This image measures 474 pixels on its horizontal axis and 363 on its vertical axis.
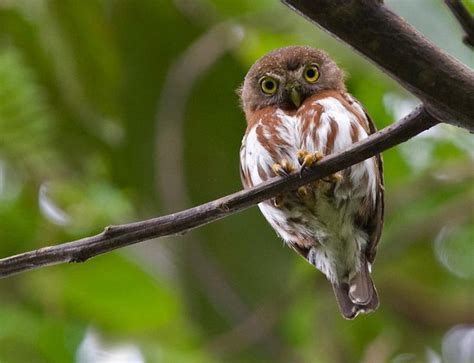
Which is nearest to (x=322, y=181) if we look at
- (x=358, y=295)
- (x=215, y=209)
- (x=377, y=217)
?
(x=377, y=217)

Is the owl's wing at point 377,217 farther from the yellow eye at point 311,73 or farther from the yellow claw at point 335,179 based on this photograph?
the yellow eye at point 311,73

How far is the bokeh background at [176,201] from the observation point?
15.2 feet

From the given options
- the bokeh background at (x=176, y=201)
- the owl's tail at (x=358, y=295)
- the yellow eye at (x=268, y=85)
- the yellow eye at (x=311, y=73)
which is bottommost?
the bokeh background at (x=176, y=201)

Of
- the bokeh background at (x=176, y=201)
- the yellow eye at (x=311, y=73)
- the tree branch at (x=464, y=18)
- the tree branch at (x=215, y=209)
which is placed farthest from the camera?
the bokeh background at (x=176, y=201)

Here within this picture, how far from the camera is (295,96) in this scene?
3428 mm

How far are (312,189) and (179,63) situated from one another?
2034mm

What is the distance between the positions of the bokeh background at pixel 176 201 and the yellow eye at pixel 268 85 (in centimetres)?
77

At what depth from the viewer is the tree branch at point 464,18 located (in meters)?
1.71

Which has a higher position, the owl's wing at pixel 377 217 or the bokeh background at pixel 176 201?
the owl's wing at pixel 377 217

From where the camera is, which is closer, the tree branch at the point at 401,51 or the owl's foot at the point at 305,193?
→ the tree branch at the point at 401,51

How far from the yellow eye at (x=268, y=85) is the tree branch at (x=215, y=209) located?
141cm

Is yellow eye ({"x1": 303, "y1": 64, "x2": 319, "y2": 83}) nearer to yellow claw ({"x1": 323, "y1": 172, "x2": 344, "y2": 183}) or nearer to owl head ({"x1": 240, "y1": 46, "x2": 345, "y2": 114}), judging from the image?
owl head ({"x1": 240, "y1": 46, "x2": 345, "y2": 114})

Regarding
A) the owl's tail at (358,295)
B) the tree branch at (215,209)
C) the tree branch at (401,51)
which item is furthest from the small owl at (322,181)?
the tree branch at (401,51)

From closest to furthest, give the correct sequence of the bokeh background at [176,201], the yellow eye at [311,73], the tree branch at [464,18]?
the tree branch at [464,18]
the yellow eye at [311,73]
the bokeh background at [176,201]
